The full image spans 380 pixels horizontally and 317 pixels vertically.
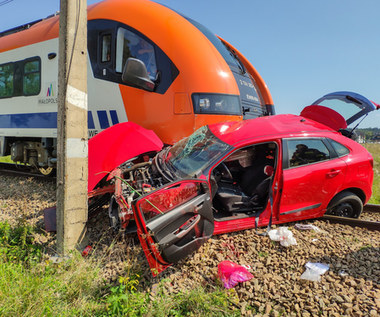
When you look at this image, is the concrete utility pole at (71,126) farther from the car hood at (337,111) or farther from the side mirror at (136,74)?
the car hood at (337,111)

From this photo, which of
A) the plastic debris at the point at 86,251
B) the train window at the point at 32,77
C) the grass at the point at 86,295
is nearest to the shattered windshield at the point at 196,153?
the grass at the point at 86,295

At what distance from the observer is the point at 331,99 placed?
5.31m

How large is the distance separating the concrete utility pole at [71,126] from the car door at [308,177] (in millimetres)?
2656

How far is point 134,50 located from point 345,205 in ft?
15.0

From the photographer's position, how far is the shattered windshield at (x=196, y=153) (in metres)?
3.46

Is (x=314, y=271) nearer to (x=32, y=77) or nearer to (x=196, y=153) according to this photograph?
(x=196, y=153)

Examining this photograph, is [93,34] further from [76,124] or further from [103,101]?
[76,124]

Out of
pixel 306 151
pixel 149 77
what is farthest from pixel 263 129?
pixel 149 77

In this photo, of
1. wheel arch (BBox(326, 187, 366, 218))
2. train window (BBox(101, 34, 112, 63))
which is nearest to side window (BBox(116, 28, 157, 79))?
train window (BBox(101, 34, 112, 63))

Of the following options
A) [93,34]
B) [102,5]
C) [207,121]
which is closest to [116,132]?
[207,121]

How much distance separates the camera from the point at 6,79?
730 cm

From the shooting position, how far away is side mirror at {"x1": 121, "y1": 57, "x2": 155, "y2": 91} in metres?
4.52

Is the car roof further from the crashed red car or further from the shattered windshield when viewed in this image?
the shattered windshield

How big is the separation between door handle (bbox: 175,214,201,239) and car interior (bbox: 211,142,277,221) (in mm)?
537
